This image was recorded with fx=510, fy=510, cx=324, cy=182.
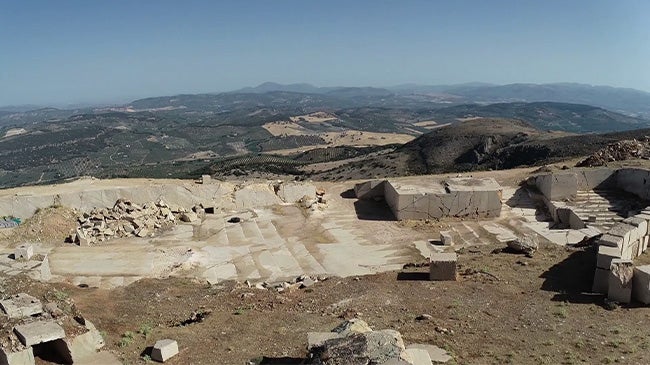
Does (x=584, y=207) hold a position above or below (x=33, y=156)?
above

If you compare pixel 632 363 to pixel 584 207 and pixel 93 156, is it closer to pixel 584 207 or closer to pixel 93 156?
pixel 584 207

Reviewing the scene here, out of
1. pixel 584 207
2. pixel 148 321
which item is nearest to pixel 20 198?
pixel 148 321

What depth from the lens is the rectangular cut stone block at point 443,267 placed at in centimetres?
1192

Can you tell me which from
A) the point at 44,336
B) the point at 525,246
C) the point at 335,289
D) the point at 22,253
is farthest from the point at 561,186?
the point at 22,253

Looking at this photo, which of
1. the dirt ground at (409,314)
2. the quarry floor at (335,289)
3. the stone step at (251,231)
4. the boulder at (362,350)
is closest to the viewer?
the boulder at (362,350)

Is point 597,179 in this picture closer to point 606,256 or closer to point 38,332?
point 606,256

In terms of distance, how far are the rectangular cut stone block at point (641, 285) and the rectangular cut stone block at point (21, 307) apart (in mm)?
10721

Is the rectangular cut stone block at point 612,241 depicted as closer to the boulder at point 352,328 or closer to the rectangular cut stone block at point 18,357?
the boulder at point 352,328

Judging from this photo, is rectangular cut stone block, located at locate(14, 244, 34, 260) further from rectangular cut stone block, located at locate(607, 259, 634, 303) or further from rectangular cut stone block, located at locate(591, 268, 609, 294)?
rectangular cut stone block, located at locate(607, 259, 634, 303)

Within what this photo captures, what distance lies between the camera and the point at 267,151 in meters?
116

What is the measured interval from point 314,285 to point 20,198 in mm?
11330

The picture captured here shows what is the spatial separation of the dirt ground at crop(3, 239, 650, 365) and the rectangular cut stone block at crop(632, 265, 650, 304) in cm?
33

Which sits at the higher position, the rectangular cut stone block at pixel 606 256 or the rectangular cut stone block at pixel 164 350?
the rectangular cut stone block at pixel 606 256

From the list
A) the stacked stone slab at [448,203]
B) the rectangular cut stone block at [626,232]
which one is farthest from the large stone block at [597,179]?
the rectangular cut stone block at [626,232]
